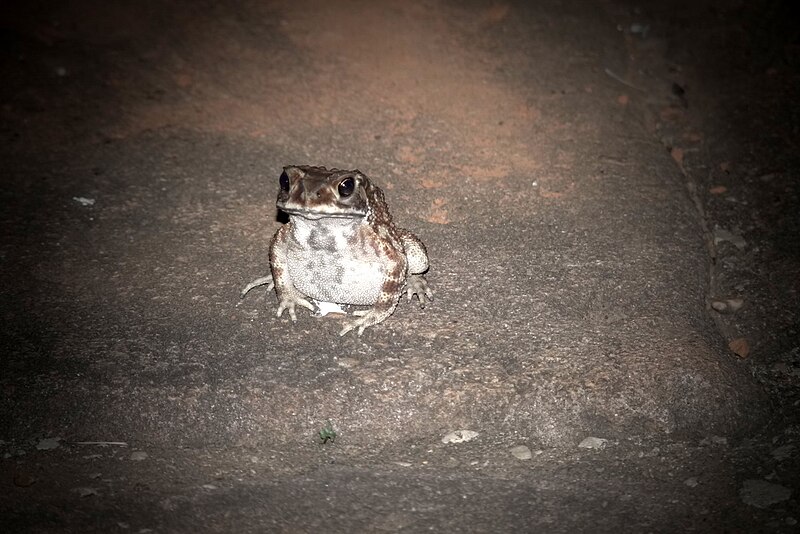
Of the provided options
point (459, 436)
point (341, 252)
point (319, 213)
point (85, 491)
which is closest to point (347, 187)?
point (319, 213)

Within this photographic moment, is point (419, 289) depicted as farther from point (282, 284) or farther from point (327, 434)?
point (327, 434)

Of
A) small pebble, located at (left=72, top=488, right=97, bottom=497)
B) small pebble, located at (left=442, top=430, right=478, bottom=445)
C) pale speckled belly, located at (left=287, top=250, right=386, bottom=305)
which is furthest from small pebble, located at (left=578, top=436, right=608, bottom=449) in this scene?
small pebble, located at (left=72, top=488, right=97, bottom=497)

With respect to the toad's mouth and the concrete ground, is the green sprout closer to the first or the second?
the concrete ground

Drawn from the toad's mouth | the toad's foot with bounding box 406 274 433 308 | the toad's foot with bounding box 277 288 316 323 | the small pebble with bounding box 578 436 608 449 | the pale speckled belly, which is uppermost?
the toad's mouth

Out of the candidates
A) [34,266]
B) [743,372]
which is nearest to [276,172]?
[34,266]

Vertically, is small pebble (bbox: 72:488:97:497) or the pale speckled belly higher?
the pale speckled belly

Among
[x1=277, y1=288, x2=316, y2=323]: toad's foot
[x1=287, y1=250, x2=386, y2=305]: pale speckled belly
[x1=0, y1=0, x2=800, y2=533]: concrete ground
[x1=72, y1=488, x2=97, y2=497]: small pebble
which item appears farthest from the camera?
[x1=277, y1=288, x2=316, y2=323]: toad's foot

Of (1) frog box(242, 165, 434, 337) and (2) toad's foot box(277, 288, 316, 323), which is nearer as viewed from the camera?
(1) frog box(242, 165, 434, 337)

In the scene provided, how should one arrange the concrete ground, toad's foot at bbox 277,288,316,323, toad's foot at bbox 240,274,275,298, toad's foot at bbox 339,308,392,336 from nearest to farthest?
the concrete ground
toad's foot at bbox 339,308,392,336
toad's foot at bbox 277,288,316,323
toad's foot at bbox 240,274,275,298
